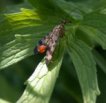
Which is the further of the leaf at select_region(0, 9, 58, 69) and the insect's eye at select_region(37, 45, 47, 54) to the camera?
the leaf at select_region(0, 9, 58, 69)

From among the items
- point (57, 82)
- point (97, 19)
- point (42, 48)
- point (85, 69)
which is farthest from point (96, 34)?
point (57, 82)

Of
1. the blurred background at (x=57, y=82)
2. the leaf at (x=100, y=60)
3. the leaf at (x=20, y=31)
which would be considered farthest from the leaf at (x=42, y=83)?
the blurred background at (x=57, y=82)

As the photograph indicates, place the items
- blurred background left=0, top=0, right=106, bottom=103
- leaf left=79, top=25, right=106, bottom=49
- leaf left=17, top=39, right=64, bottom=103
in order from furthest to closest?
blurred background left=0, top=0, right=106, bottom=103 → leaf left=79, top=25, right=106, bottom=49 → leaf left=17, top=39, right=64, bottom=103

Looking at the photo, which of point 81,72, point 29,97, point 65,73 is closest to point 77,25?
point 81,72

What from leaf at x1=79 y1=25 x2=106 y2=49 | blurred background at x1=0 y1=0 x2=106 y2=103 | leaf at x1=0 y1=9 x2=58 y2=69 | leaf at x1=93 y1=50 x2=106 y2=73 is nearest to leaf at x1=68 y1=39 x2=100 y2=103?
leaf at x1=79 y1=25 x2=106 y2=49

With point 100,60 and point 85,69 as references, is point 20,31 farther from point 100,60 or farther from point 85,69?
point 100,60

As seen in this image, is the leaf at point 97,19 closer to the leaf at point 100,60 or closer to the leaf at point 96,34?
the leaf at point 96,34

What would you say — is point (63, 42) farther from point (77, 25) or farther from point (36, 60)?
point (36, 60)

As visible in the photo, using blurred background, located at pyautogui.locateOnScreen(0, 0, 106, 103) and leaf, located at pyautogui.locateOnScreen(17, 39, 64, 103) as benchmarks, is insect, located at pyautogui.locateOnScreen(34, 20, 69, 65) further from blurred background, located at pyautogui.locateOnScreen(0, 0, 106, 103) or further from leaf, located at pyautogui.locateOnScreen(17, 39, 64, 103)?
blurred background, located at pyautogui.locateOnScreen(0, 0, 106, 103)
